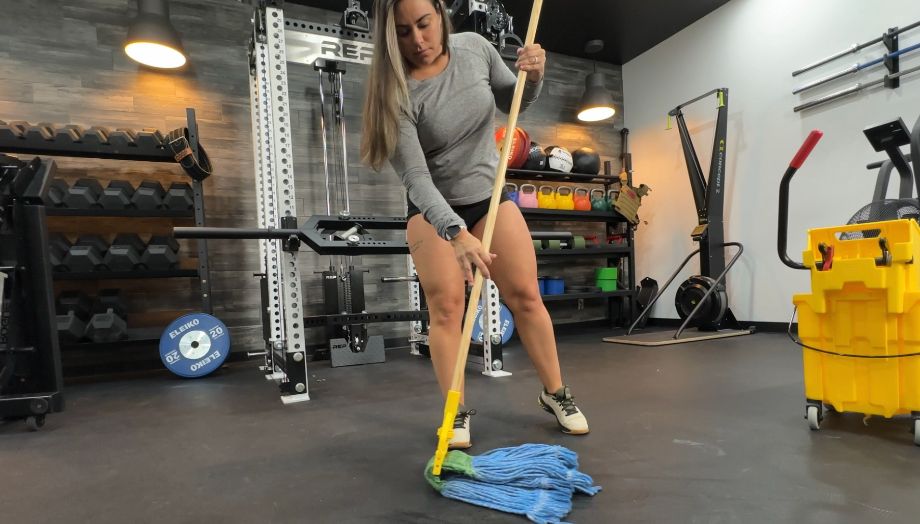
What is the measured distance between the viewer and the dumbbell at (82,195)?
115 inches

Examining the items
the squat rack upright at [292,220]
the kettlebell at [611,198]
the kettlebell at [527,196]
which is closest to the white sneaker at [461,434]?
the squat rack upright at [292,220]

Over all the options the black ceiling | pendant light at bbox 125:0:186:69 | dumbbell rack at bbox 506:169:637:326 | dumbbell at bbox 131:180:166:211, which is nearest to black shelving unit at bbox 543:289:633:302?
dumbbell rack at bbox 506:169:637:326

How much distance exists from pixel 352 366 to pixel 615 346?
1812 mm

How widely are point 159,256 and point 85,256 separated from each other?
0.37 metres

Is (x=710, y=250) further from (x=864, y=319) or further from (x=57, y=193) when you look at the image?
(x=57, y=193)

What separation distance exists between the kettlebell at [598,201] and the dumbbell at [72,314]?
4005mm

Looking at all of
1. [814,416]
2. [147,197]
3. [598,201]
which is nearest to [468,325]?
[814,416]

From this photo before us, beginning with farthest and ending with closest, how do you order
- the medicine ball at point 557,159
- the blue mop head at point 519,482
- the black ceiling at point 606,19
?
the medicine ball at point 557,159, the black ceiling at point 606,19, the blue mop head at point 519,482

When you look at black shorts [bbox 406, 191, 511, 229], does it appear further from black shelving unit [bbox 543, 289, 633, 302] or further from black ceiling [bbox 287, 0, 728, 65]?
black ceiling [bbox 287, 0, 728, 65]

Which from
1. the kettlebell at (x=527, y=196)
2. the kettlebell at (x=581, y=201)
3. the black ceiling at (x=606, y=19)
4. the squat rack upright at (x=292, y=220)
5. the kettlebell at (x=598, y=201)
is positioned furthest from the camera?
the kettlebell at (x=598, y=201)

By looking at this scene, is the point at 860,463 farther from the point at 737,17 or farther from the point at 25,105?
the point at 25,105

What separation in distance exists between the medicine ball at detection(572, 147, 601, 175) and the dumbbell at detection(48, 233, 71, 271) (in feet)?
12.8

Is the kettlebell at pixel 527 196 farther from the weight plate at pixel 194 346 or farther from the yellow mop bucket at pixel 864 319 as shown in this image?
the yellow mop bucket at pixel 864 319

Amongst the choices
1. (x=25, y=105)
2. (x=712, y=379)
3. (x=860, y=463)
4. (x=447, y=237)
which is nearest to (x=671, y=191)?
(x=712, y=379)
